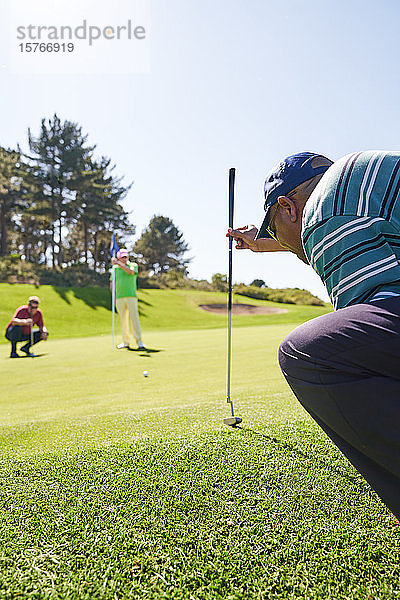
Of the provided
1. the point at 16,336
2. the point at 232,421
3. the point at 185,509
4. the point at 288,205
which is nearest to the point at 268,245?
the point at 288,205

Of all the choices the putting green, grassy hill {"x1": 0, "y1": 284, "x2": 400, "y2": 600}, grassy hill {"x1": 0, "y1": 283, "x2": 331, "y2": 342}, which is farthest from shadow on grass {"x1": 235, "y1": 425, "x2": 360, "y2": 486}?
grassy hill {"x1": 0, "y1": 283, "x2": 331, "y2": 342}

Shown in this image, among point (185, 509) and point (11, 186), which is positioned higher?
point (11, 186)

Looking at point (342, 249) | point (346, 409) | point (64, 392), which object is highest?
point (342, 249)

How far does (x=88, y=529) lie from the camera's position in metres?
1.61

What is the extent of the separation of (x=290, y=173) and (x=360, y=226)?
0.43 meters

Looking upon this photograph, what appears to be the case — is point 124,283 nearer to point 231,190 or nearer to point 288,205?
point 231,190

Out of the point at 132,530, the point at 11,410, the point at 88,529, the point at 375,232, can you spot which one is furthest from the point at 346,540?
the point at 11,410

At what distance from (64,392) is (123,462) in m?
2.33

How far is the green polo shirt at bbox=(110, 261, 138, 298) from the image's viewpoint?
34.6 ft

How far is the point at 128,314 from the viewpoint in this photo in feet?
35.0

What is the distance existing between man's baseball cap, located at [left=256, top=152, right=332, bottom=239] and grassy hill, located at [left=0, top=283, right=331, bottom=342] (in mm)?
16332

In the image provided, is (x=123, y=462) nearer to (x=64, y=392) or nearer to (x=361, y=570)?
(x=361, y=570)

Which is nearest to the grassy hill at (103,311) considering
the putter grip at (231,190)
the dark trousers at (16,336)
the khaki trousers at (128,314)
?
the khaki trousers at (128,314)

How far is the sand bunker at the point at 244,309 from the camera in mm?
26484
